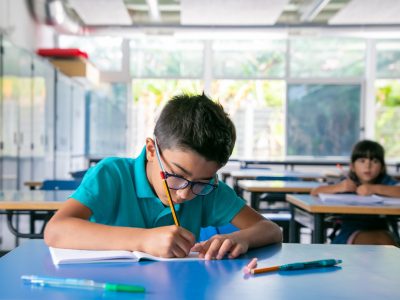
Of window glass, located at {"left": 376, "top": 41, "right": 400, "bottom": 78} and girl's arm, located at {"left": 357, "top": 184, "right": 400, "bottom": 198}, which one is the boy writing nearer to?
girl's arm, located at {"left": 357, "top": 184, "right": 400, "bottom": 198}

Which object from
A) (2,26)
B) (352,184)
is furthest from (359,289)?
(2,26)

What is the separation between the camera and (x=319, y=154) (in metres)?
9.97

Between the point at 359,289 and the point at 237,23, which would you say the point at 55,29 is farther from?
the point at 359,289

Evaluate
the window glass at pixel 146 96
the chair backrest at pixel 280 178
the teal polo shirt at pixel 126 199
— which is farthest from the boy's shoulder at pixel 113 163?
the window glass at pixel 146 96

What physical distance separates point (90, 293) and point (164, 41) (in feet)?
30.2

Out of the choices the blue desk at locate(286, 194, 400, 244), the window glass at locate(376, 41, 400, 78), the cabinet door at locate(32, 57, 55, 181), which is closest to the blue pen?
the blue desk at locate(286, 194, 400, 244)

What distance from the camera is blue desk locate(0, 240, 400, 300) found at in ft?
2.89

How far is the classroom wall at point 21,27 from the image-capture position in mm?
6043

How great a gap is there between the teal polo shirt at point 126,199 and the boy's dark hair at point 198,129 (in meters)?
0.17

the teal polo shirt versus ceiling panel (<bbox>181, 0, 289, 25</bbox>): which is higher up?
ceiling panel (<bbox>181, 0, 289, 25</bbox>)

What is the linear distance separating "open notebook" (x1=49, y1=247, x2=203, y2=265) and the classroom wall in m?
4.81

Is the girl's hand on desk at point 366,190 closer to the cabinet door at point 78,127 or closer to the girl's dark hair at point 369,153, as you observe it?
the girl's dark hair at point 369,153

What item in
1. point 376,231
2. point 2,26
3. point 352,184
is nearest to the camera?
point 376,231

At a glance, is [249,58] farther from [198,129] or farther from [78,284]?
[78,284]
